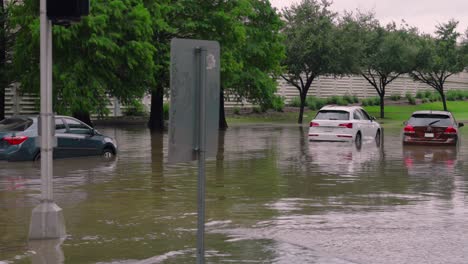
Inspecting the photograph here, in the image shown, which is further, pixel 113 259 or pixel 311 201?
pixel 311 201

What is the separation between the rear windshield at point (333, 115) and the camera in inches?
1262

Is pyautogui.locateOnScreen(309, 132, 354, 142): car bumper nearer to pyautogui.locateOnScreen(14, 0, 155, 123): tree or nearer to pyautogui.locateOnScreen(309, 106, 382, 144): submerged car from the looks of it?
pyautogui.locateOnScreen(309, 106, 382, 144): submerged car

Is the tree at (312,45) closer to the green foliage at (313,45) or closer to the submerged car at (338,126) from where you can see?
the green foliage at (313,45)

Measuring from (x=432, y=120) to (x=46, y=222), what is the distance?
76.3ft

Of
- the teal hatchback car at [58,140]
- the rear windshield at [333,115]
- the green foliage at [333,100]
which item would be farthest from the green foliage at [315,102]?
the teal hatchback car at [58,140]

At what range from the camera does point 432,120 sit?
3125cm

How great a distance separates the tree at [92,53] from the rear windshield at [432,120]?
434 inches

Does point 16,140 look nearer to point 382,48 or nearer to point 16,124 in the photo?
point 16,124

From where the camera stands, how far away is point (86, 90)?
107 ft

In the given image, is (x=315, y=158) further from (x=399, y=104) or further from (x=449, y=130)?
(x=399, y=104)

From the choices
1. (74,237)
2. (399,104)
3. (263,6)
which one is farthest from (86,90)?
(399,104)

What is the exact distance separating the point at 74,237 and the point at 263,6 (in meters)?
38.4

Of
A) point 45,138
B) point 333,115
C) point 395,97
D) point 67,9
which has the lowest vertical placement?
point 333,115

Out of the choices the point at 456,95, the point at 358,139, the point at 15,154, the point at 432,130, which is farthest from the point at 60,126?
the point at 456,95
